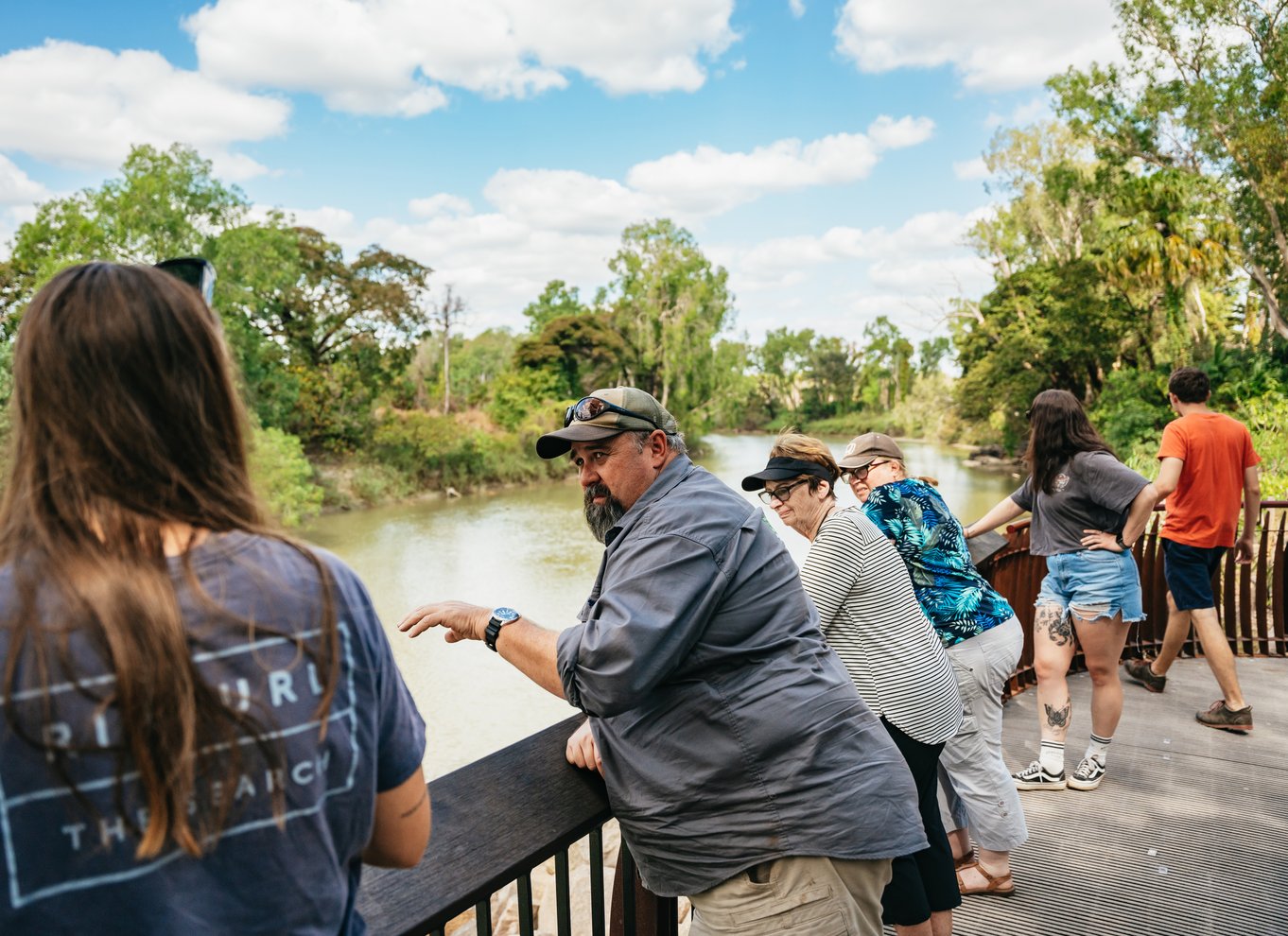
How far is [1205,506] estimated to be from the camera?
4.16 meters

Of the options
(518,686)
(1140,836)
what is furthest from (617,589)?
(518,686)

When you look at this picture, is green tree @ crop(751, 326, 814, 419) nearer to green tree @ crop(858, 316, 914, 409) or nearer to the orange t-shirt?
green tree @ crop(858, 316, 914, 409)

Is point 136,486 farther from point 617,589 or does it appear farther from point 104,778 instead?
point 617,589

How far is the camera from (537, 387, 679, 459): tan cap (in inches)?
69.5

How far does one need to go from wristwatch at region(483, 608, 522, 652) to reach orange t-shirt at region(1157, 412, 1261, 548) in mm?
3709

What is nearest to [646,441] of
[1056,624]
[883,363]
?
[1056,624]

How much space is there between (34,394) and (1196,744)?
15.2 feet

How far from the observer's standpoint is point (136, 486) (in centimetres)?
77

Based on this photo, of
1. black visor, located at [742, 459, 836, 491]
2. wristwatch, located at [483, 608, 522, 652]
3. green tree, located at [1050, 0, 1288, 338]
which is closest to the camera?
wristwatch, located at [483, 608, 522, 652]

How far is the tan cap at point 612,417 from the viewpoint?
1.77 metres

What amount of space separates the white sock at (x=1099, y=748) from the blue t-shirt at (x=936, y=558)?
126 centimetres

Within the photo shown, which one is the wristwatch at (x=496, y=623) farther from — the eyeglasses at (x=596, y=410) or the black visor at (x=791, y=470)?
the black visor at (x=791, y=470)

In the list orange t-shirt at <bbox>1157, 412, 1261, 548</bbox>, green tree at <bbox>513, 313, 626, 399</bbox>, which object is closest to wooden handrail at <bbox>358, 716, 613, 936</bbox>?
orange t-shirt at <bbox>1157, 412, 1261, 548</bbox>

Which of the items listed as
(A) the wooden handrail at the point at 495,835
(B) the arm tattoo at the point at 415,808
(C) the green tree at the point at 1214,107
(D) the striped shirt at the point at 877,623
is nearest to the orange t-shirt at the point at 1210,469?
(D) the striped shirt at the point at 877,623
